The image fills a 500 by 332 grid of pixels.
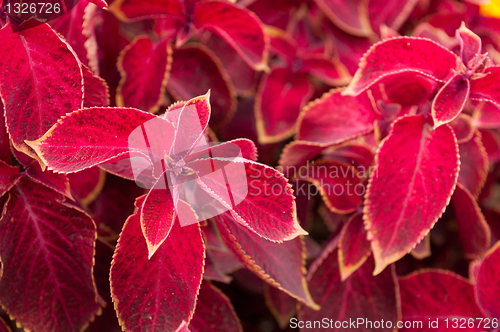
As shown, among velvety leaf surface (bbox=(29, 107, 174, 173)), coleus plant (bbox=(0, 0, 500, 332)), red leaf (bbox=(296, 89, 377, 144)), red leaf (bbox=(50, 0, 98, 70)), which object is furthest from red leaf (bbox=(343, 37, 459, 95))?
red leaf (bbox=(50, 0, 98, 70))

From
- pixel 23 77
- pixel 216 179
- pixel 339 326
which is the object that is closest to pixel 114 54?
pixel 23 77

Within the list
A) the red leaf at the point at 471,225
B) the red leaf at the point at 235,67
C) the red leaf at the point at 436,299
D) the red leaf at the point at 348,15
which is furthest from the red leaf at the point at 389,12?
the red leaf at the point at 436,299

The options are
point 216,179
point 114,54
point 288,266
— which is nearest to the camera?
point 216,179

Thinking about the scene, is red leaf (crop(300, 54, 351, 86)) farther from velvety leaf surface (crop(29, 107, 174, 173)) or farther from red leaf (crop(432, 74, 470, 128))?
velvety leaf surface (crop(29, 107, 174, 173))

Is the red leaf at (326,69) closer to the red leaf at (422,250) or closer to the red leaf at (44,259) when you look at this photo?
the red leaf at (422,250)

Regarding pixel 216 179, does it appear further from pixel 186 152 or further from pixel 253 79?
pixel 253 79

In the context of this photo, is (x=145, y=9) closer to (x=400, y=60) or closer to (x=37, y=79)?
(x=37, y=79)
